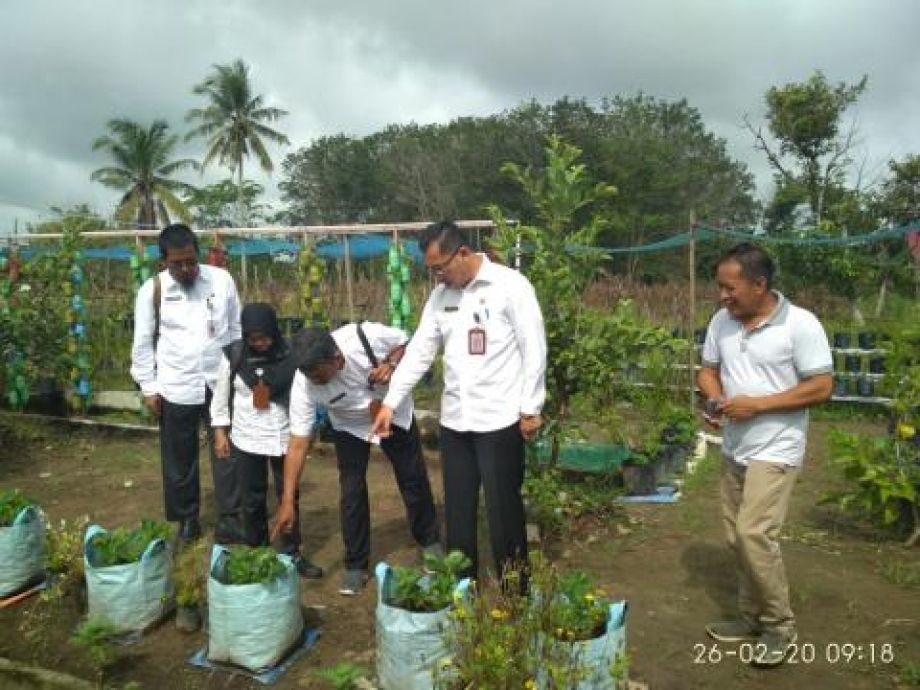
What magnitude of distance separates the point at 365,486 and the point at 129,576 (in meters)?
1.21

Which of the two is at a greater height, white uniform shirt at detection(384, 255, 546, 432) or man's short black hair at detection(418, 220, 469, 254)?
man's short black hair at detection(418, 220, 469, 254)

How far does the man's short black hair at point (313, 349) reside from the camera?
3635mm

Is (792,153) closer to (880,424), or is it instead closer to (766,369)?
(880,424)

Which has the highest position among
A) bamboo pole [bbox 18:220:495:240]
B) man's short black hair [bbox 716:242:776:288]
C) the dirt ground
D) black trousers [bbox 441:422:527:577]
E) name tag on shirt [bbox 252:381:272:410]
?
bamboo pole [bbox 18:220:495:240]

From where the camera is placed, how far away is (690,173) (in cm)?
3394

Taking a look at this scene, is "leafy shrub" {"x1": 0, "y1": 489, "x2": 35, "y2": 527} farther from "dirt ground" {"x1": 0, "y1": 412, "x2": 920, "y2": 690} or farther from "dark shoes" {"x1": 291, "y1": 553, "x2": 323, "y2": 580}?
"dark shoes" {"x1": 291, "y1": 553, "x2": 323, "y2": 580}

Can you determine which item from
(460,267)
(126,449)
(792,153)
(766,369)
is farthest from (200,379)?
(792,153)

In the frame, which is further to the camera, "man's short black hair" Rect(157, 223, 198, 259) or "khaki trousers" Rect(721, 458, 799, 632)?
"man's short black hair" Rect(157, 223, 198, 259)

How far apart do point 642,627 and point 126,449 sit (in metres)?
5.83

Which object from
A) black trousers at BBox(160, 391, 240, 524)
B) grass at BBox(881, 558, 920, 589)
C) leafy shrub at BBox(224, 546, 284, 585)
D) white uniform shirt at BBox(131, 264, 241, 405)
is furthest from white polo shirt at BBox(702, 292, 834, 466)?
white uniform shirt at BBox(131, 264, 241, 405)

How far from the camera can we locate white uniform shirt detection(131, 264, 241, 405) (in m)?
4.54

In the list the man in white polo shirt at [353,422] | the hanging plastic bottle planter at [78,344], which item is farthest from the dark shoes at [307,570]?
the hanging plastic bottle planter at [78,344]

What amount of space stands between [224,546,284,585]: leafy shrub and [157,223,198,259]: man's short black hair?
1.88 metres

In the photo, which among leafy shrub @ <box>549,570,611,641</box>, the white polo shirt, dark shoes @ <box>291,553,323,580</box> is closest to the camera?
leafy shrub @ <box>549,570,611,641</box>
